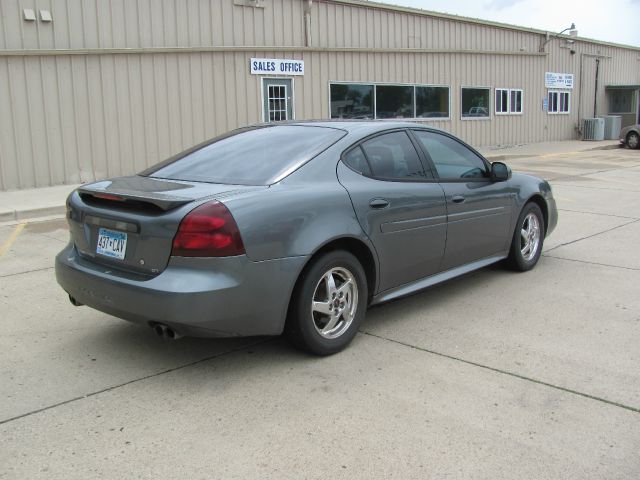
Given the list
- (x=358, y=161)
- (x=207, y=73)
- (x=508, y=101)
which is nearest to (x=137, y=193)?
(x=358, y=161)

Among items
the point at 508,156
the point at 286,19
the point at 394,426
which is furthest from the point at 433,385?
the point at 508,156

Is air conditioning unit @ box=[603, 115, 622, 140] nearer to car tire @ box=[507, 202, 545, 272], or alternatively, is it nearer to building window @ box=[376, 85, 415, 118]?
building window @ box=[376, 85, 415, 118]

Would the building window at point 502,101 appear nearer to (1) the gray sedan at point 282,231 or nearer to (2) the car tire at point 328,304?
(1) the gray sedan at point 282,231

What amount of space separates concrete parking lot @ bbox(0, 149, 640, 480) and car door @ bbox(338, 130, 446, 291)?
473 millimetres

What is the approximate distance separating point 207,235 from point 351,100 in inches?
594

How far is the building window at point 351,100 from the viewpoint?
17.5 meters

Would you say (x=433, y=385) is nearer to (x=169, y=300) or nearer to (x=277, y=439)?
(x=277, y=439)

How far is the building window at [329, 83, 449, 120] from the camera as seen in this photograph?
58.0ft

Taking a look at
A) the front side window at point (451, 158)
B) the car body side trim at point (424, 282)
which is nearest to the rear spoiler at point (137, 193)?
the car body side trim at point (424, 282)

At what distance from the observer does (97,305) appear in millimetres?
3830

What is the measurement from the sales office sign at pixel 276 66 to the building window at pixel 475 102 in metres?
7.46

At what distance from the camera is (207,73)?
14.6m

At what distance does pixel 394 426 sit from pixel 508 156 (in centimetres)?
1813

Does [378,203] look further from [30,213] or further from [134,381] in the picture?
[30,213]
